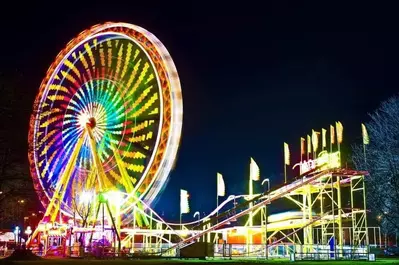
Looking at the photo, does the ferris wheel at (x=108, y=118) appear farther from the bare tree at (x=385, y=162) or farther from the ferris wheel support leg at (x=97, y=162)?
the bare tree at (x=385, y=162)

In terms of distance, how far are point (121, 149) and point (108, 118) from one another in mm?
2715

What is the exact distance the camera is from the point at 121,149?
42.2 metres

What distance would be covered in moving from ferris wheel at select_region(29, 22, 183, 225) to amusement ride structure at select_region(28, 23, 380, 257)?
0.24ft

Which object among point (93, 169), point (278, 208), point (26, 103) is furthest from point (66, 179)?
point (278, 208)

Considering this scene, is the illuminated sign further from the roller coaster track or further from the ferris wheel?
the ferris wheel

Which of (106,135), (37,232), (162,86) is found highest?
(162,86)

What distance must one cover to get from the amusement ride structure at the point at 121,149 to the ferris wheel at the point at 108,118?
74mm

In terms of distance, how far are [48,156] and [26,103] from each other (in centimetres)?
1982

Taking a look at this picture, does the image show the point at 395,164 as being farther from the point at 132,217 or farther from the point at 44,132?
the point at 44,132

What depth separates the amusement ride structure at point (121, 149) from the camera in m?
39.9

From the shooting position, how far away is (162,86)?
40875 millimetres

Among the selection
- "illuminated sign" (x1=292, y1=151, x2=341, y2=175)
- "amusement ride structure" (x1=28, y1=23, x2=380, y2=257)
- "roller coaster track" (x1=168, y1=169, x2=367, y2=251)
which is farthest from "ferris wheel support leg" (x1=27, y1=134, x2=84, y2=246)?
"illuminated sign" (x1=292, y1=151, x2=341, y2=175)

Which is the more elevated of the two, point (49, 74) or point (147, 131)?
point (49, 74)

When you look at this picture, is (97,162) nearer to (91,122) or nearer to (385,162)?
(91,122)
